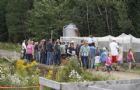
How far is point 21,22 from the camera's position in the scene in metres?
76.6

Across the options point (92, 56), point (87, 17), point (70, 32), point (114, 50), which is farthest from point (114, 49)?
point (87, 17)

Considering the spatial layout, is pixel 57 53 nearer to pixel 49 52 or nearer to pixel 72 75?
pixel 49 52

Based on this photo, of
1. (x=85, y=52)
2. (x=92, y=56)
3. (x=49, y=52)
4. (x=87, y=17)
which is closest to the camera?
(x=85, y=52)

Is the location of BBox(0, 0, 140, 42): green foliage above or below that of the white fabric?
above

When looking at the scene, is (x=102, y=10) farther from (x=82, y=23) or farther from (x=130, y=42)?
(x=130, y=42)

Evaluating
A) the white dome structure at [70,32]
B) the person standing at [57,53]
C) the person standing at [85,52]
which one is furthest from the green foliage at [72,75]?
the white dome structure at [70,32]

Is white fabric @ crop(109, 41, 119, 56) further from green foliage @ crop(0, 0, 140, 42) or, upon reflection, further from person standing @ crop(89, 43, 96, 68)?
green foliage @ crop(0, 0, 140, 42)

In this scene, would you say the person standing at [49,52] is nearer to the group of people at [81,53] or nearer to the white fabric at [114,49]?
the group of people at [81,53]

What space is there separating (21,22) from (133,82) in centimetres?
6771

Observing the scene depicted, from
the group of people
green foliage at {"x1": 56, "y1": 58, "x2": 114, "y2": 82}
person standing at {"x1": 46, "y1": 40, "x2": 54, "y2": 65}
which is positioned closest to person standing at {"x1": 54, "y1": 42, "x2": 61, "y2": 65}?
the group of people

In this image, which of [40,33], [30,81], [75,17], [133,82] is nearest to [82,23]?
[75,17]

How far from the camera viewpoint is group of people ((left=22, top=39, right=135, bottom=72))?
26.9 metres

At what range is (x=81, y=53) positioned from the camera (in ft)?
88.2

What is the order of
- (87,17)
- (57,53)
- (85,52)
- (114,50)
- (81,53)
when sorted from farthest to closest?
(87,17) → (57,53) → (114,50) → (81,53) → (85,52)
